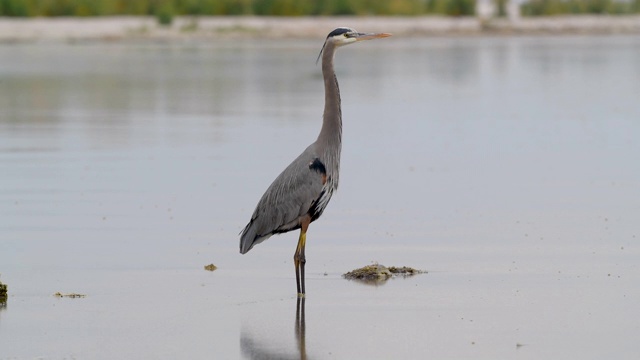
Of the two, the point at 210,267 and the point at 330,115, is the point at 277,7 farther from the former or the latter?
the point at 330,115

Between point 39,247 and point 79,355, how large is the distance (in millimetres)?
3600

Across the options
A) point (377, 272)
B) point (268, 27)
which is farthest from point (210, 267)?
point (268, 27)

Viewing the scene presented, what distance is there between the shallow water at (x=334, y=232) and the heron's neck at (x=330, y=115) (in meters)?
0.95

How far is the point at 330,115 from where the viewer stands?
9578 millimetres

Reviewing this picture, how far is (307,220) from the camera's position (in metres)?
9.40

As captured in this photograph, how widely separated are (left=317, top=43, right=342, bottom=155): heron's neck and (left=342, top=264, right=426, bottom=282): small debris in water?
2.83 ft

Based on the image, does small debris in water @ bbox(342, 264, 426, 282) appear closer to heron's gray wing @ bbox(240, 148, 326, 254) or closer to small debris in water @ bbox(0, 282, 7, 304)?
heron's gray wing @ bbox(240, 148, 326, 254)

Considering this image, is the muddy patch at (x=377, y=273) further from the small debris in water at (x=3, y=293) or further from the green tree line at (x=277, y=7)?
the green tree line at (x=277, y=7)

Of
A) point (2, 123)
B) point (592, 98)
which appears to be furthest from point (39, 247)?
point (592, 98)

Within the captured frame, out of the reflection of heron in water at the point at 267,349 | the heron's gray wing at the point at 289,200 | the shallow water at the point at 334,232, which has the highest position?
the heron's gray wing at the point at 289,200

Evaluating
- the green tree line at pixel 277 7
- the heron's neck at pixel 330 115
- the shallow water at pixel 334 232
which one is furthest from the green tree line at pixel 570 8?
the heron's neck at pixel 330 115

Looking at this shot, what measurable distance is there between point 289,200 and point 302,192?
0.10 meters

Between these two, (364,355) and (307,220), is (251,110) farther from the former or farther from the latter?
(364,355)

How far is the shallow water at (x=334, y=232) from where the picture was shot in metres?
8.25
